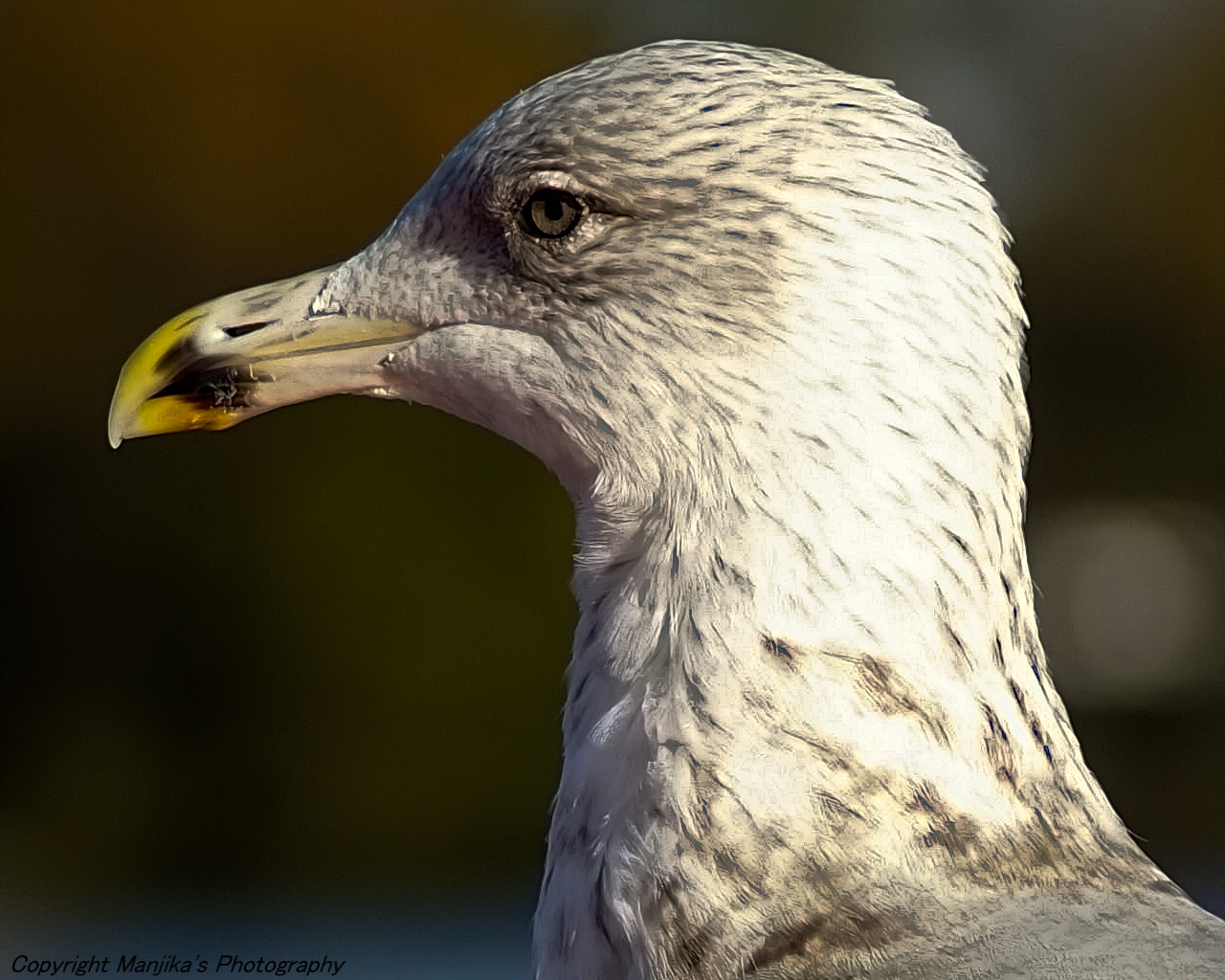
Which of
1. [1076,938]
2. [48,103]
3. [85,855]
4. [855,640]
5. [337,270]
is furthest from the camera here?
[48,103]

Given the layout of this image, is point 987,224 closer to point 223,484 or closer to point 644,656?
point 644,656

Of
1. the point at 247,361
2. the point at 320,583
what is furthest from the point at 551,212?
the point at 320,583

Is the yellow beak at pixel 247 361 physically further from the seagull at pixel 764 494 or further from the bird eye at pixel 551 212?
the bird eye at pixel 551 212

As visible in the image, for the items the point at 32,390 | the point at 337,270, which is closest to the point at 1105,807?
the point at 337,270

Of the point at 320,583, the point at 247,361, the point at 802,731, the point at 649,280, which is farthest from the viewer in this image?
the point at 320,583

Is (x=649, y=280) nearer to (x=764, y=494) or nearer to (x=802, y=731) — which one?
(x=764, y=494)

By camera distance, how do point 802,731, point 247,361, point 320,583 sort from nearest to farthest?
point 802,731 < point 247,361 < point 320,583
